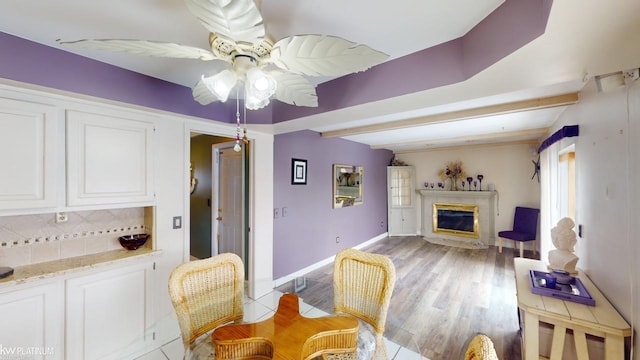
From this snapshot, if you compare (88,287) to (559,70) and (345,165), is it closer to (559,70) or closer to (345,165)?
(559,70)

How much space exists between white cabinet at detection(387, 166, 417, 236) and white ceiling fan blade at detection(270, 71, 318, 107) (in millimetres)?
4969

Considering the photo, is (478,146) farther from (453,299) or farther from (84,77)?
(84,77)

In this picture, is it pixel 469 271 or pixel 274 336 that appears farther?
pixel 469 271

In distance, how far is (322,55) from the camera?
2.97ft

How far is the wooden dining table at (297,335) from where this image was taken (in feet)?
3.77

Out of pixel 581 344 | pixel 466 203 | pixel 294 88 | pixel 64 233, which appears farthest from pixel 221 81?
pixel 466 203

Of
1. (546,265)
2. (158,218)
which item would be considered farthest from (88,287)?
(546,265)

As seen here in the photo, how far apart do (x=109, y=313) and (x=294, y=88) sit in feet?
7.21

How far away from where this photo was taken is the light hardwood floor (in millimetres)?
2184

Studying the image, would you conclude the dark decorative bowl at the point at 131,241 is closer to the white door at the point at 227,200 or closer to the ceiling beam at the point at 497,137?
the white door at the point at 227,200

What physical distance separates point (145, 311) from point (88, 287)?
1.59ft

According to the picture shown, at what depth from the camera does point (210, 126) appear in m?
2.45

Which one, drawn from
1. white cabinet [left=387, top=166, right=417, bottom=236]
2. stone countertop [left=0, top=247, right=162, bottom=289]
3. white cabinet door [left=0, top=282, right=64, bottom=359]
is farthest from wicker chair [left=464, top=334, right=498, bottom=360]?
white cabinet [left=387, top=166, right=417, bottom=236]

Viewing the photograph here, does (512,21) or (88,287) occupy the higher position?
(512,21)
